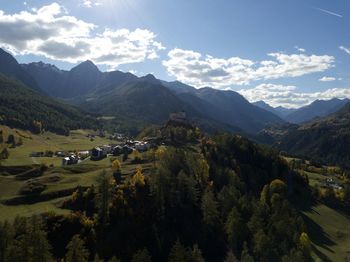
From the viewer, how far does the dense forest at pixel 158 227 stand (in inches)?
3730

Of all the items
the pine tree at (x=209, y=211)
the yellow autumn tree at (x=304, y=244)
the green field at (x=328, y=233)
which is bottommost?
the green field at (x=328, y=233)

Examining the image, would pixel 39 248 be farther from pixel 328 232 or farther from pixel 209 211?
pixel 328 232

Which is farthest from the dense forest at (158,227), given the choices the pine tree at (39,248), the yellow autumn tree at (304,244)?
the yellow autumn tree at (304,244)

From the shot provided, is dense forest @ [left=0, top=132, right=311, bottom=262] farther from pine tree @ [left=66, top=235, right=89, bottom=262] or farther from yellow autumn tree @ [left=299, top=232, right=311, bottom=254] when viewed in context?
yellow autumn tree @ [left=299, top=232, right=311, bottom=254]

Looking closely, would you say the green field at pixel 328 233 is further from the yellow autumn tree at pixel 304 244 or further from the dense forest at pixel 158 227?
the dense forest at pixel 158 227

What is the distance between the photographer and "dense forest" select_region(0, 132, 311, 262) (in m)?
94.8

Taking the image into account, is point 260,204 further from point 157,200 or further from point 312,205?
point 312,205

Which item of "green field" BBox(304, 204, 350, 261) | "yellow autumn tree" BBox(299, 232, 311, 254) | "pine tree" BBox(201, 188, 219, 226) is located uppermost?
"pine tree" BBox(201, 188, 219, 226)

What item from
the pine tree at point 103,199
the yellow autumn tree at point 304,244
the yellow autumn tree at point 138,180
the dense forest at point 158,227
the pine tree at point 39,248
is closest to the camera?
the pine tree at point 39,248

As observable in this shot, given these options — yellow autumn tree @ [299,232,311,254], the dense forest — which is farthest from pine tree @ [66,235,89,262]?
yellow autumn tree @ [299,232,311,254]

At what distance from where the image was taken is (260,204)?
14550 cm

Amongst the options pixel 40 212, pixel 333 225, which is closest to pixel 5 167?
pixel 40 212

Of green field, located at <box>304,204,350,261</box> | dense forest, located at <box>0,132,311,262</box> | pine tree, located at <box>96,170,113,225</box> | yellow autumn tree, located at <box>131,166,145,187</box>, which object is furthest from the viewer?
yellow autumn tree, located at <box>131,166,145,187</box>

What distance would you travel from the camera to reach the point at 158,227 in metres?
123
